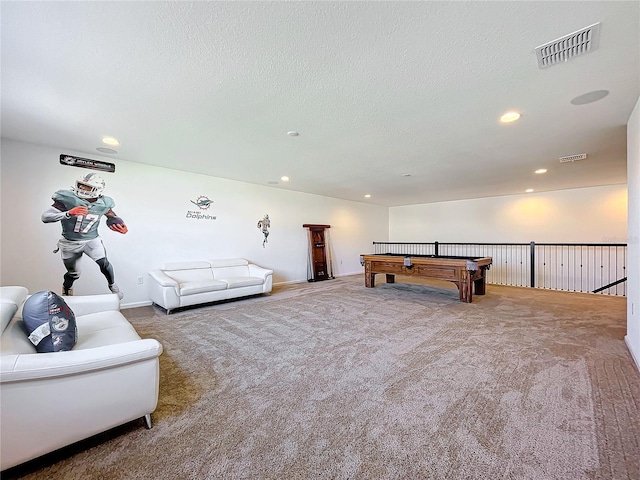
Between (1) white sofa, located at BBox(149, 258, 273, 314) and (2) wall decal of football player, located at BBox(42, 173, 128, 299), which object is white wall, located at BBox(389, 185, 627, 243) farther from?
(2) wall decal of football player, located at BBox(42, 173, 128, 299)

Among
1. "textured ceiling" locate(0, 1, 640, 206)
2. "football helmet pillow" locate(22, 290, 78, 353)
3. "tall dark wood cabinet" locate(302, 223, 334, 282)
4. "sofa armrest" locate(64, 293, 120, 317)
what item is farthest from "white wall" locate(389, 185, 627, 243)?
"football helmet pillow" locate(22, 290, 78, 353)

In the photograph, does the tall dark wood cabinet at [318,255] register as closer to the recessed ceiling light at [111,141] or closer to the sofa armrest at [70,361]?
the recessed ceiling light at [111,141]

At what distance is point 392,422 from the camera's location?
1.67 metres

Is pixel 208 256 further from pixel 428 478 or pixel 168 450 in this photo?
pixel 428 478

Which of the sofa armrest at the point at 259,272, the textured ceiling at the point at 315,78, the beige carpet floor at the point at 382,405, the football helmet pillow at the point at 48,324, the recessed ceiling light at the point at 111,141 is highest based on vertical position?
the recessed ceiling light at the point at 111,141

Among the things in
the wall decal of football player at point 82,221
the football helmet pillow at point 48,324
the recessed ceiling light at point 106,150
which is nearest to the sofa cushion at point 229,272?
the wall decal of football player at point 82,221

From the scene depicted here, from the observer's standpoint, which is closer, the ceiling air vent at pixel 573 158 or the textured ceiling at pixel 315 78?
the textured ceiling at pixel 315 78

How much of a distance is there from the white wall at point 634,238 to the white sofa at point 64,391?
3940 mm

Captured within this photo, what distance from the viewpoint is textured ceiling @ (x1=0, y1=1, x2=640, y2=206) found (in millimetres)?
1577

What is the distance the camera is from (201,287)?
4.48 meters

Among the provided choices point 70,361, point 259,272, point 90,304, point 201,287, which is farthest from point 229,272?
point 70,361

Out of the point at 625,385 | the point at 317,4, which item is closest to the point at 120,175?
the point at 317,4

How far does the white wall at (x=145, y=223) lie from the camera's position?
147 inches

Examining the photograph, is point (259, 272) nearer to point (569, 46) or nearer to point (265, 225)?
point (265, 225)
